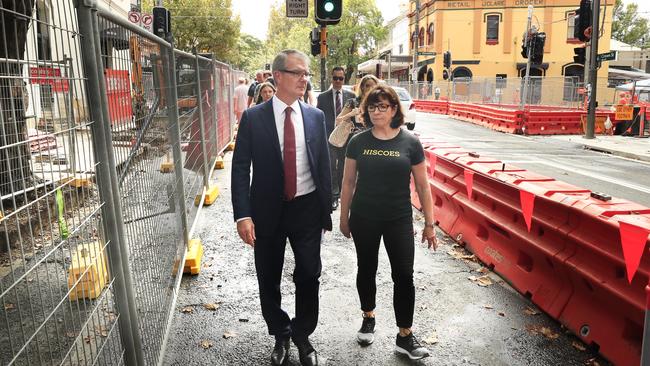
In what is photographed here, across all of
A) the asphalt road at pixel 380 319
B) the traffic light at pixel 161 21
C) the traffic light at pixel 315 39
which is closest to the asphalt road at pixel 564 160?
the traffic light at pixel 315 39

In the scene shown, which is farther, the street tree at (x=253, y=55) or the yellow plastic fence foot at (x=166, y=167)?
the street tree at (x=253, y=55)

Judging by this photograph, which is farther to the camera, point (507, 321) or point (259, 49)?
point (259, 49)

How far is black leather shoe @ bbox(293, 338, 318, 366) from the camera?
11.8 feet

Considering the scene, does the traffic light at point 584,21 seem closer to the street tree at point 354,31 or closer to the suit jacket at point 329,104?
the suit jacket at point 329,104

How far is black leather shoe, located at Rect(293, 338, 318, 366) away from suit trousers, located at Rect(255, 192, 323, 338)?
0.05 metres

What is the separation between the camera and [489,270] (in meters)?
5.42

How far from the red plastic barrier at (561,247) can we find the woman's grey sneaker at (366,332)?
1.48 meters

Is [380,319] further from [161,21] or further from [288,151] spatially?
[161,21]

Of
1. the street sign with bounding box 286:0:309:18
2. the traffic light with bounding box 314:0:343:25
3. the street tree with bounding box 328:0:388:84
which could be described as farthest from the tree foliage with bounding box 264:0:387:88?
the traffic light with bounding box 314:0:343:25

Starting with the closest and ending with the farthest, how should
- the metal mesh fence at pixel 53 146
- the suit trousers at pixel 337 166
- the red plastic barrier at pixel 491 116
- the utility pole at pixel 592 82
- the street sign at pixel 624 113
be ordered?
the metal mesh fence at pixel 53 146, the suit trousers at pixel 337 166, the utility pole at pixel 592 82, the street sign at pixel 624 113, the red plastic barrier at pixel 491 116

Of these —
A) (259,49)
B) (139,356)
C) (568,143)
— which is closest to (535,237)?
(139,356)

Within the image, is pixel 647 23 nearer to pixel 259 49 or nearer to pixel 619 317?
pixel 259 49

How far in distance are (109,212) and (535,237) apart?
357 centimetres

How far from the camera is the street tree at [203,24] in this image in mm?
44812
